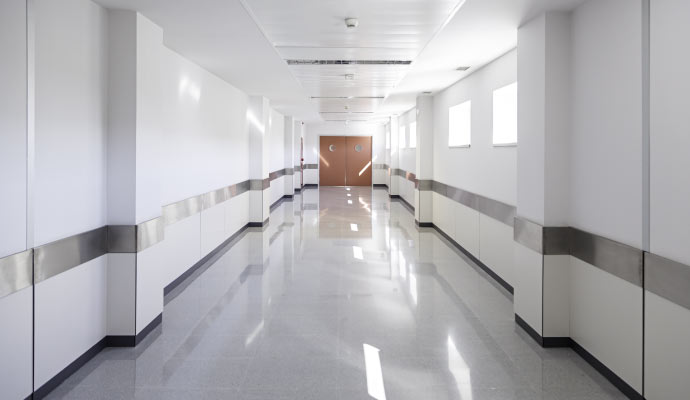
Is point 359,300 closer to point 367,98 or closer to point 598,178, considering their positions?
point 598,178

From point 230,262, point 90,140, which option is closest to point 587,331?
point 90,140

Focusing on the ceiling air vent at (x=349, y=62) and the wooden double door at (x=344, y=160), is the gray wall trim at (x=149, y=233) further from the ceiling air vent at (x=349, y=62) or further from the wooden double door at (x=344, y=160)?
the wooden double door at (x=344, y=160)

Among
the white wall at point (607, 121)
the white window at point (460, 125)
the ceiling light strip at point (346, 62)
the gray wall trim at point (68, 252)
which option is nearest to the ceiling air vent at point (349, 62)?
the ceiling light strip at point (346, 62)

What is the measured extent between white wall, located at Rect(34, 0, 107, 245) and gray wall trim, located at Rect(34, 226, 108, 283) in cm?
7

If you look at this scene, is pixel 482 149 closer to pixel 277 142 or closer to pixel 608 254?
pixel 608 254

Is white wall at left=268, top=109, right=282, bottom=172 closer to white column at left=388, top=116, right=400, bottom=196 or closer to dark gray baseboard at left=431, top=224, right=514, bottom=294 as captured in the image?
white column at left=388, top=116, right=400, bottom=196

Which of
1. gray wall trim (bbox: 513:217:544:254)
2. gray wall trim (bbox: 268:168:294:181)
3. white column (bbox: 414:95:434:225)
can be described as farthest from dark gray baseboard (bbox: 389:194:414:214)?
gray wall trim (bbox: 513:217:544:254)

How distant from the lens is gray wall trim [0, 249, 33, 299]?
10.7 feet

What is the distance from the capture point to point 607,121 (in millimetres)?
4051

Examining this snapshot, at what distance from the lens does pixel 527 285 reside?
5.15 meters

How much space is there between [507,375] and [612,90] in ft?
8.51

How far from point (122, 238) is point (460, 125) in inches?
285

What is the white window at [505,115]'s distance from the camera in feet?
22.0

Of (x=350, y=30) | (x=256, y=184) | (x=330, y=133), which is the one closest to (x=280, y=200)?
(x=256, y=184)
